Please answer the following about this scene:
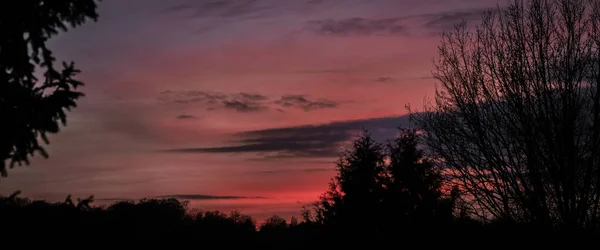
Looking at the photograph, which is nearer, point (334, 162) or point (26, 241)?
point (26, 241)

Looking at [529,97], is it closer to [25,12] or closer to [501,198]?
[501,198]

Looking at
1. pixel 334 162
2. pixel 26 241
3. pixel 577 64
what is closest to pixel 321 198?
pixel 334 162

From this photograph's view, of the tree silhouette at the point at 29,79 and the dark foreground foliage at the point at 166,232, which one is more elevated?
the tree silhouette at the point at 29,79

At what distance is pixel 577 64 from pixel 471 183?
16.3ft

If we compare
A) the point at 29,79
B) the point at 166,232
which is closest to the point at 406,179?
the point at 166,232

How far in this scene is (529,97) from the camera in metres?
19.0

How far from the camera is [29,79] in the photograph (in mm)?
9742

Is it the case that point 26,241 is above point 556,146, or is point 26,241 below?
below

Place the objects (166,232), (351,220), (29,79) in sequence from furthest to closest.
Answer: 1. (351,220)
2. (166,232)
3. (29,79)

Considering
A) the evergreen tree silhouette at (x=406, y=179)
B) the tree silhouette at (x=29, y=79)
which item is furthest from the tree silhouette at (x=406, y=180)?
the tree silhouette at (x=29, y=79)

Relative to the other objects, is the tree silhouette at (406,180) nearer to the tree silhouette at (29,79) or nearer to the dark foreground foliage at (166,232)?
the dark foreground foliage at (166,232)

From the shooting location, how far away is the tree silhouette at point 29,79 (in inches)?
372

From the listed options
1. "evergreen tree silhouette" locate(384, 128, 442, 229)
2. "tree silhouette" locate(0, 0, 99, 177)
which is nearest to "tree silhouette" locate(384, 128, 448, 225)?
"evergreen tree silhouette" locate(384, 128, 442, 229)

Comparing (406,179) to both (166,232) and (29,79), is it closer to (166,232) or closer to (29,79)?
(166,232)
